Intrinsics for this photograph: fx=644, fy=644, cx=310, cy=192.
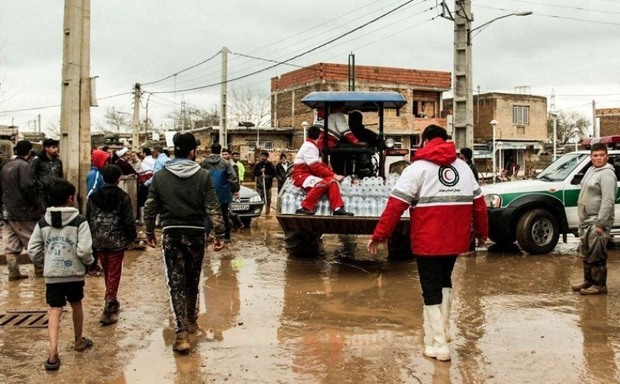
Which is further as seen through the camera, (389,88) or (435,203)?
(389,88)

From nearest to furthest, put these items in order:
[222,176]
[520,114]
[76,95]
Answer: [76,95]
[222,176]
[520,114]

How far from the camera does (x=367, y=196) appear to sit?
922cm

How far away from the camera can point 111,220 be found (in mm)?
6641

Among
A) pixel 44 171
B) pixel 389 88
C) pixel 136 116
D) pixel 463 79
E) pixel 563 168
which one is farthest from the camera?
pixel 389 88

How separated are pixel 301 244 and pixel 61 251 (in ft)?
18.5

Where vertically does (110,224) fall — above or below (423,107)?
below

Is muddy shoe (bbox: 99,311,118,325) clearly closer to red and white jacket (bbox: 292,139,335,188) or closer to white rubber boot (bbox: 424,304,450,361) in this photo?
white rubber boot (bbox: 424,304,450,361)

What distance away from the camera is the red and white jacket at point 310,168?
9.10 metres

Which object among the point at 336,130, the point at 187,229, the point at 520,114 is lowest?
the point at 187,229

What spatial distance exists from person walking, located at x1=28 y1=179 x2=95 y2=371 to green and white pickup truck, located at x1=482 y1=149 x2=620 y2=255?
25.1 ft

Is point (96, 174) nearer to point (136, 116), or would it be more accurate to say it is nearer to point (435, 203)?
point (435, 203)

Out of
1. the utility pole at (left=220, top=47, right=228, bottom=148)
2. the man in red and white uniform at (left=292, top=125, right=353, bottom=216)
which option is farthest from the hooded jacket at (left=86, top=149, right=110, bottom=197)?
the utility pole at (left=220, top=47, right=228, bottom=148)

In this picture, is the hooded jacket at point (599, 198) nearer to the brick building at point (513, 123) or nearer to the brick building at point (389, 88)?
the brick building at point (389, 88)

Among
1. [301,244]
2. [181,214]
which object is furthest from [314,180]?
[181,214]
